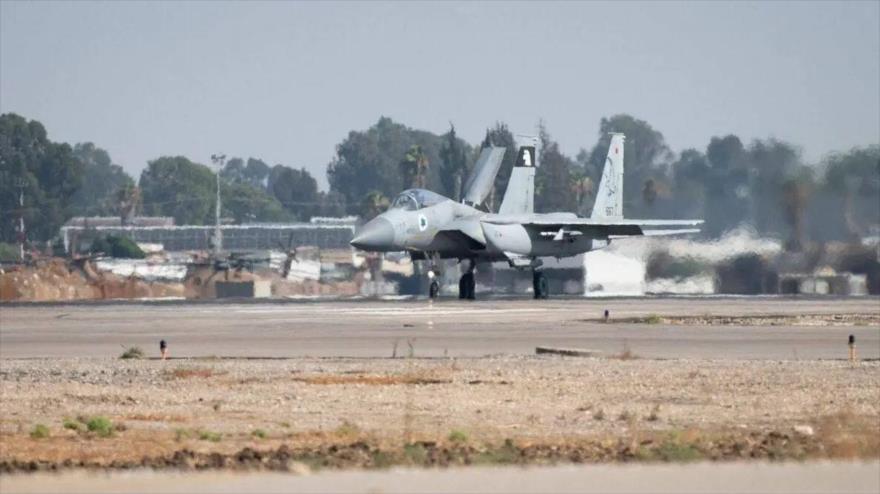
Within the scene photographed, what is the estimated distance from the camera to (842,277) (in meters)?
56.0

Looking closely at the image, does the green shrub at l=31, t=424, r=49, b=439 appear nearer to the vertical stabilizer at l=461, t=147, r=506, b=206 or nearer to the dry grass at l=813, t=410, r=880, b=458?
the dry grass at l=813, t=410, r=880, b=458

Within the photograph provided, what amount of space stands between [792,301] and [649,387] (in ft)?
100

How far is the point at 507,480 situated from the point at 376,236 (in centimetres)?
3825

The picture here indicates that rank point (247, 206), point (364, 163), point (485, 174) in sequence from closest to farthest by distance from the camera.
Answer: point (485, 174) → point (247, 206) → point (364, 163)

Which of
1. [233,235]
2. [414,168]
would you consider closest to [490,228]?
[414,168]

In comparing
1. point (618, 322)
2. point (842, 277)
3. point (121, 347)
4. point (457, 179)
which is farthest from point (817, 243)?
point (457, 179)

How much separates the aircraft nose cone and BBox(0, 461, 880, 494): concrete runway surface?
3721cm

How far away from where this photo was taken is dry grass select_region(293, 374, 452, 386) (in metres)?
21.7

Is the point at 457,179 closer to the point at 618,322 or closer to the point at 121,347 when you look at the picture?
the point at 618,322

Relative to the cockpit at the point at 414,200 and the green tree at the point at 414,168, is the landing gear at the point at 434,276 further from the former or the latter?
the green tree at the point at 414,168

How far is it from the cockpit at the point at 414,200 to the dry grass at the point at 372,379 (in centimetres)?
2962

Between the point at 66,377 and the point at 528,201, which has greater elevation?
the point at 528,201

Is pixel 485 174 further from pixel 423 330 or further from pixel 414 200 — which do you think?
pixel 423 330

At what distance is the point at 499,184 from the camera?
105 metres
